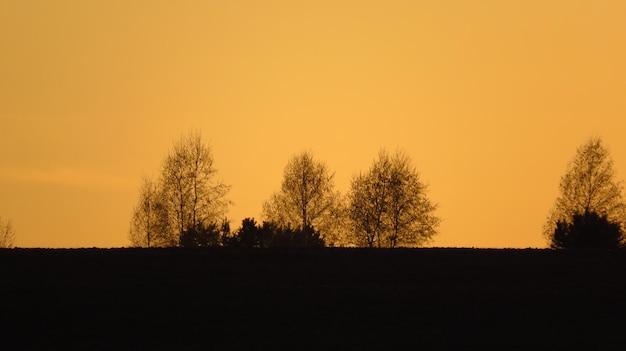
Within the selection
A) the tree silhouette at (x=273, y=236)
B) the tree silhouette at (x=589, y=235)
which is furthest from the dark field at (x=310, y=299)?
the tree silhouette at (x=273, y=236)

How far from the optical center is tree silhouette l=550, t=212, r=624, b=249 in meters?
70.6

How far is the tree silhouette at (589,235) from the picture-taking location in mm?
70625

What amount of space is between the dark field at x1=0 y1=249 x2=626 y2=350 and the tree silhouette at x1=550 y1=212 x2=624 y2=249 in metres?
12.1

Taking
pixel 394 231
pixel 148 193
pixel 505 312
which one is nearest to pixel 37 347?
Answer: pixel 505 312

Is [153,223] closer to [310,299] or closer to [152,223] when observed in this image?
[152,223]

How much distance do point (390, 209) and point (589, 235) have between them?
93.3 ft

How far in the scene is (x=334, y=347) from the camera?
39.1 meters

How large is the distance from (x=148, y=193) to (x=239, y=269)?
199ft

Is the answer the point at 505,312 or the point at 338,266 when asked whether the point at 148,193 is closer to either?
the point at 338,266

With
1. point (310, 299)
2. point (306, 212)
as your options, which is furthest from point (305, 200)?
point (310, 299)

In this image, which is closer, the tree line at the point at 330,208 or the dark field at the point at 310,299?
the dark field at the point at 310,299

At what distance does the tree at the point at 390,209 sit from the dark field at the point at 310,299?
3633 cm

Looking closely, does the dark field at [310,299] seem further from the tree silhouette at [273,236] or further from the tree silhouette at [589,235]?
the tree silhouette at [273,236]

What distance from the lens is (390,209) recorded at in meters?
97.3
